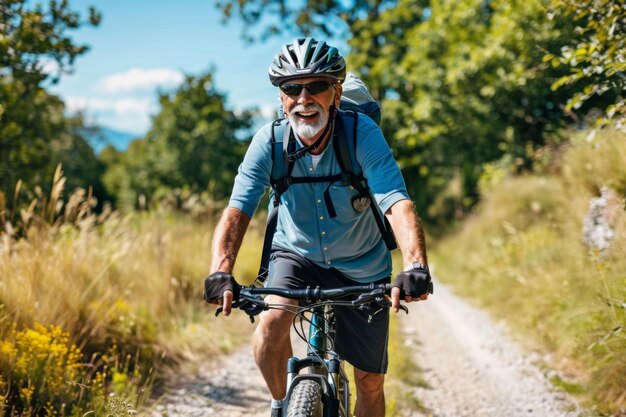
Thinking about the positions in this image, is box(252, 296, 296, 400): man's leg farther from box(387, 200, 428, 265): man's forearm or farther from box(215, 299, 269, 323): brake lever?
box(387, 200, 428, 265): man's forearm

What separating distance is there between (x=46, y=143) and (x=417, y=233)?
7.33 m

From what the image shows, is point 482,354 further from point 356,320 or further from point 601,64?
point 356,320

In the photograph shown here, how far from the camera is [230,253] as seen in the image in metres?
3.06

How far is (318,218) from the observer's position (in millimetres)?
3291

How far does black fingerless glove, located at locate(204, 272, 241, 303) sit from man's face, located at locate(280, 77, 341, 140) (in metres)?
0.85

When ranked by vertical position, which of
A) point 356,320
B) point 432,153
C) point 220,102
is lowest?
point 356,320

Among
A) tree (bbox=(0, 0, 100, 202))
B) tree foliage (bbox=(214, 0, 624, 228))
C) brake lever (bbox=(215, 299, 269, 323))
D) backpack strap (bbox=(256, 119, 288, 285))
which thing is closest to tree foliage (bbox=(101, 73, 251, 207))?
tree foliage (bbox=(214, 0, 624, 228))

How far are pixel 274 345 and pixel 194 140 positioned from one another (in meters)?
32.7

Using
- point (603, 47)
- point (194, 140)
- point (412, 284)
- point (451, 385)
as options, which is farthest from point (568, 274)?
point (194, 140)

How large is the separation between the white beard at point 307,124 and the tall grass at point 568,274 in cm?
254

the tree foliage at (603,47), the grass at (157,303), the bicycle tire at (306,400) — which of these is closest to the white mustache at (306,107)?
the bicycle tire at (306,400)

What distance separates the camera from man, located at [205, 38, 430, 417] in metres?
3.09

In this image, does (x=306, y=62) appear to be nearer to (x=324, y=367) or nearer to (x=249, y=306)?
(x=249, y=306)

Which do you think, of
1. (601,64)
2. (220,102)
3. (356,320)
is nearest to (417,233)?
(356,320)
